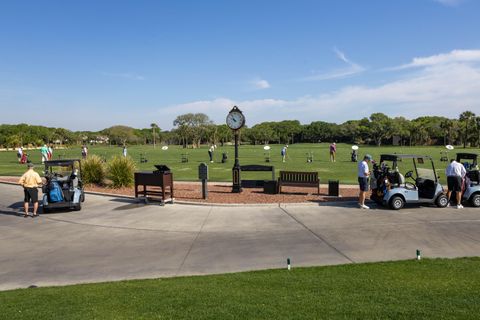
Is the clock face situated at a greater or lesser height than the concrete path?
greater

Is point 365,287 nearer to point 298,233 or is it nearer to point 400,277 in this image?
point 400,277

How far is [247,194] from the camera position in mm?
15852

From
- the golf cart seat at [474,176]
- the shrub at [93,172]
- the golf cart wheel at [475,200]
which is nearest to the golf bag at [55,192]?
the shrub at [93,172]

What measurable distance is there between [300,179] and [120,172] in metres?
8.47

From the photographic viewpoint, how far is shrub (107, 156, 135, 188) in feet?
58.7

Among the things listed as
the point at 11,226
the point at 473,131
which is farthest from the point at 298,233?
the point at 473,131

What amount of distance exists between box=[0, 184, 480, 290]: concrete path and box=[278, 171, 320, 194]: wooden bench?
83.1 inches

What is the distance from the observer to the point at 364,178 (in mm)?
12656

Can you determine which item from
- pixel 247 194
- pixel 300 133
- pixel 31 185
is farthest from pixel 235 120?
pixel 300 133

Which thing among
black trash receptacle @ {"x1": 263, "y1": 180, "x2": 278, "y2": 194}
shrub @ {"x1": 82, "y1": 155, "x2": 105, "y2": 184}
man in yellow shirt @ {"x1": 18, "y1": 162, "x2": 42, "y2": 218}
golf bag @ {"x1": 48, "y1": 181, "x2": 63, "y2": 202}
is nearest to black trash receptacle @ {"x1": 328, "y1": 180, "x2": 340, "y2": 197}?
black trash receptacle @ {"x1": 263, "y1": 180, "x2": 278, "y2": 194}

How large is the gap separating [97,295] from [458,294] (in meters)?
4.95

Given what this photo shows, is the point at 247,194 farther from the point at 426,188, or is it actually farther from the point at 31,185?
the point at 31,185

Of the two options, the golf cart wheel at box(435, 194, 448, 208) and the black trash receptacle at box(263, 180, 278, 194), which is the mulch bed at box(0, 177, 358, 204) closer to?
the black trash receptacle at box(263, 180, 278, 194)

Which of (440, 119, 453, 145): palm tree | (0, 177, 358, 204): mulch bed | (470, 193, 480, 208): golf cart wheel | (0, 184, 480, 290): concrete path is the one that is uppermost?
(440, 119, 453, 145): palm tree
